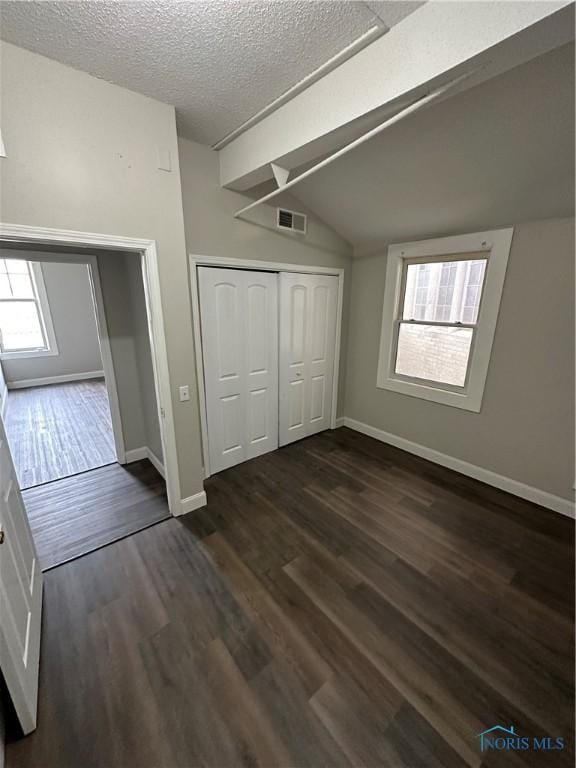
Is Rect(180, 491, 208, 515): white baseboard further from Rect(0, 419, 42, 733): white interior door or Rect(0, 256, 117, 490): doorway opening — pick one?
Rect(0, 256, 117, 490): doorway opening

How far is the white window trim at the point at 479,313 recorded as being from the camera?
2.62 m

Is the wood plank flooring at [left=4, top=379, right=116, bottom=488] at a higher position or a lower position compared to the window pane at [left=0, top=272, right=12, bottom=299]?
lower

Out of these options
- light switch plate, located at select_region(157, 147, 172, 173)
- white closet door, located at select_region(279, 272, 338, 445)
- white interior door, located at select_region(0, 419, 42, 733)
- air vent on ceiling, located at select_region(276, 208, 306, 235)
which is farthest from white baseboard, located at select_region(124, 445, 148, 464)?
air vent on ceiling, located at select_region(276, 208, 306, 235)

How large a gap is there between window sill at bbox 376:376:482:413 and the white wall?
101 inches

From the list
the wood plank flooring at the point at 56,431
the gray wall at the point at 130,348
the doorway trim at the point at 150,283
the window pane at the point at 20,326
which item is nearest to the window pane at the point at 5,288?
the window pane at the point at 20,326

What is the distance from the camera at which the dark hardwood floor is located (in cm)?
121

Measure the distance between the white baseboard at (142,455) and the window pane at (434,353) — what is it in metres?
2.99

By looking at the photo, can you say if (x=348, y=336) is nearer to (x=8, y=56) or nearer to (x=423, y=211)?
Result: (x=423, y=211)

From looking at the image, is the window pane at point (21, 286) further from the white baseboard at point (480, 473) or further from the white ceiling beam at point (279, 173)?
the white baseboard at point (480, 473)

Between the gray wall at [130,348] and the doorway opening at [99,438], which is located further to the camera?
the gray wall at [130,348]

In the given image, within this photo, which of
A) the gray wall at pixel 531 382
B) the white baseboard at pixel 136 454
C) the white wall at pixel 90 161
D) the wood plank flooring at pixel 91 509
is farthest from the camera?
Result: the white baseboard at pixel 136 454

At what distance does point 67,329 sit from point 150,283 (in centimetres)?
570

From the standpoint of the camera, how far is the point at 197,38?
143cm

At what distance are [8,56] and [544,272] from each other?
3675 mm
